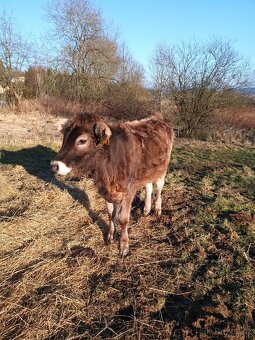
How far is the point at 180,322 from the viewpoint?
331 centimetres

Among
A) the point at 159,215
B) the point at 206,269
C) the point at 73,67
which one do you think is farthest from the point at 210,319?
the point at 73,67

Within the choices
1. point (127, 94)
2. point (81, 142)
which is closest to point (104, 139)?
point (81, 142)

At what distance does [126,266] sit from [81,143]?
5.92 ft

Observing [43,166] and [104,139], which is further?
[43,166]

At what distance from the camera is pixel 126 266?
4258 mm

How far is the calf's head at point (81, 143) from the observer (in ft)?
12.7

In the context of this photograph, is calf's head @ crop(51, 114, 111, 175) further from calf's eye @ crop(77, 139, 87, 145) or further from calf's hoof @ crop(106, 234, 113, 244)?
calf's hoof @ crop(106, 234, 113, 244)

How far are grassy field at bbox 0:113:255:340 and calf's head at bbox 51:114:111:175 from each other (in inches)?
53.7

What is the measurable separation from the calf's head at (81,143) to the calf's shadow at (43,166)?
5.30ft

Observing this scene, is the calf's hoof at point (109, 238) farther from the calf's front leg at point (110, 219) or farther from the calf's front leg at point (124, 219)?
the calf's front leg at point (124, 219)

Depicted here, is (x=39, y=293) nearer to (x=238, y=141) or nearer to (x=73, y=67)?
(x=238, y=141)

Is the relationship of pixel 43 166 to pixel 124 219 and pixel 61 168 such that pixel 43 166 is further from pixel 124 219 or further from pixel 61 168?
pixel 61 168

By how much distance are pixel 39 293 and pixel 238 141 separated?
13.2 meters

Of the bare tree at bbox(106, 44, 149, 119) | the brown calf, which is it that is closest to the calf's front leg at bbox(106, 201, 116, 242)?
the brown calf
